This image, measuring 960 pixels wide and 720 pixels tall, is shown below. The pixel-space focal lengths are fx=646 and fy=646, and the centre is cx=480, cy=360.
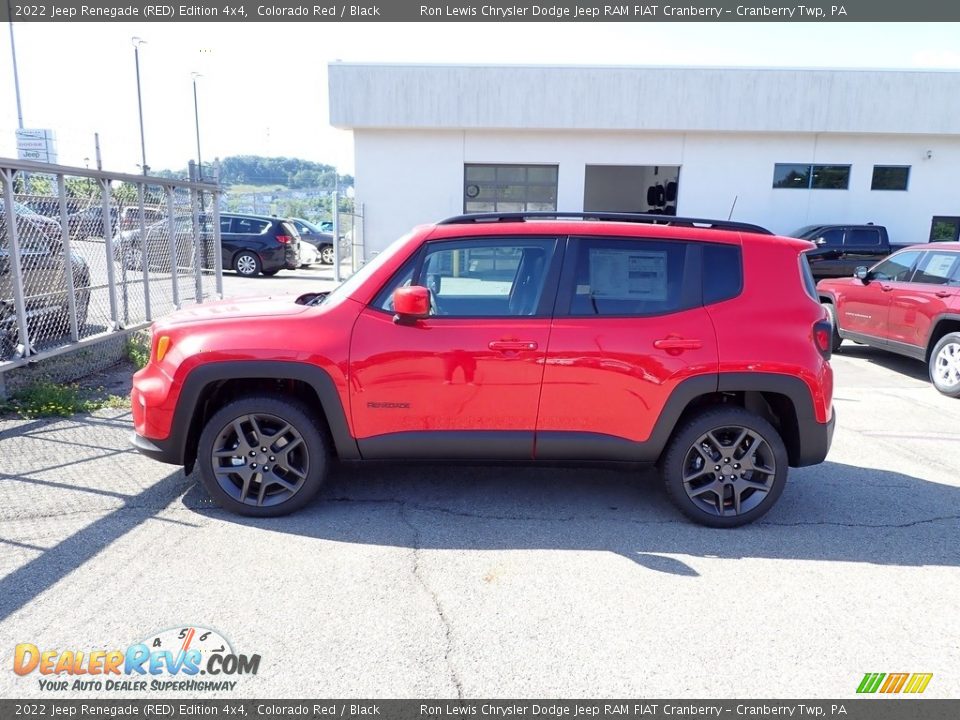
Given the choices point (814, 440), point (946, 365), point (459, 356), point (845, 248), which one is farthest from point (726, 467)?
point (845, 248)

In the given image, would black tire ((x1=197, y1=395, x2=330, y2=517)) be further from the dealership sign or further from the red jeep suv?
the dealership sign

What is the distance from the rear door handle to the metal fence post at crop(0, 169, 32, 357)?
5546mm

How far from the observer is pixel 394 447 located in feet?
12.7

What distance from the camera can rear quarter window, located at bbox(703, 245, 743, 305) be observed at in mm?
3859

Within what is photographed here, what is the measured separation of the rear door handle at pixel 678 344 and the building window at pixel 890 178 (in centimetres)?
1868

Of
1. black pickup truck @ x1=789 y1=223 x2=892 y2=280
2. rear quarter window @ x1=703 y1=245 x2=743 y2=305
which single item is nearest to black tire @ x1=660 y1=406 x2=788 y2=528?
rear quarter window @ x1=703 y1=245 x2=743 y2=305

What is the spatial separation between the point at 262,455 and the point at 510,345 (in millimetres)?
1631

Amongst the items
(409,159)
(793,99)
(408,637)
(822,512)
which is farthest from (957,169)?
(408,637)

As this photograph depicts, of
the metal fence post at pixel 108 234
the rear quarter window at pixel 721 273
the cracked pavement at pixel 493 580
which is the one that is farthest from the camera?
the metal fence post at pixel 108 234

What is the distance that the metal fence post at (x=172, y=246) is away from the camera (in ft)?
28.2

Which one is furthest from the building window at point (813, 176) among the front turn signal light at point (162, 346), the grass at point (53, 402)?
the front turn signal light at point (162, 346)

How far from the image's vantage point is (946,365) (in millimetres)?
7465

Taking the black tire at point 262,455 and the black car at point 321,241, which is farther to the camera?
the black car at point 321,241

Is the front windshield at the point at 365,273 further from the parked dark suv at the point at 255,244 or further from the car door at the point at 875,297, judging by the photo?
the parked dark suv at the point at 255,244
